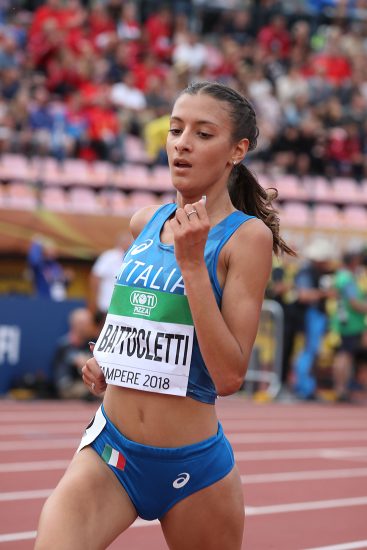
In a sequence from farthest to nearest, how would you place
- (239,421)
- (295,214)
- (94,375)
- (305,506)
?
(295,214), (239,421), (305,506), (94,375)

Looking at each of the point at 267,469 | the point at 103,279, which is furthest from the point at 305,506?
the point at 103,279

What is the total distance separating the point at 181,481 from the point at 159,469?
0.23ft

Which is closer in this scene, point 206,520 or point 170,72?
point 206,520

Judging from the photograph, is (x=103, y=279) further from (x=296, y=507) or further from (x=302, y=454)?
(x=296, y=507)

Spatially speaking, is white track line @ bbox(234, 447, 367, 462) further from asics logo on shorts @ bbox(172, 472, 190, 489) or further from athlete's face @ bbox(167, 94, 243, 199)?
athlete's face @ bbox(167, 94, 243, 199)

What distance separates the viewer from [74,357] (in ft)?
39.4

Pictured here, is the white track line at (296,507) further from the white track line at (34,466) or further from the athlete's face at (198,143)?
the athlete's face at (198,143)

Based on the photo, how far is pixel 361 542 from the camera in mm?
5688

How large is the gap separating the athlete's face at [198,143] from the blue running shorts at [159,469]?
713 mm

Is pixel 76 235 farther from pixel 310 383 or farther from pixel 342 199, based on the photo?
pixel 342 199

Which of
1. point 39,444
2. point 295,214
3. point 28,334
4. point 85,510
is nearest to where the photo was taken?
point 85,510

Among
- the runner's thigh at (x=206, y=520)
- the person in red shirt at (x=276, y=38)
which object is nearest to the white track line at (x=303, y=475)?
the runner's thigh at (x=206, y=520)

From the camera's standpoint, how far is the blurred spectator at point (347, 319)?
12.7m

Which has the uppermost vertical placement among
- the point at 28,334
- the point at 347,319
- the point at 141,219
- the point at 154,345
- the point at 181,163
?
the point at 181,163
